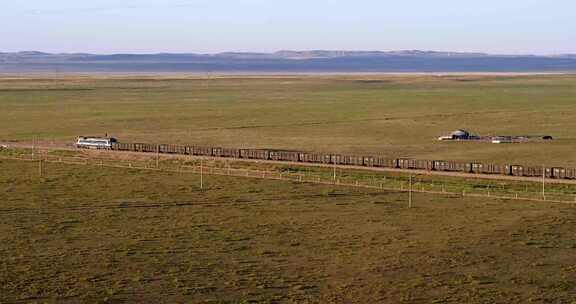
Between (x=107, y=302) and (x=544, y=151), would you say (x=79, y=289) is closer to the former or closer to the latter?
(x=107, y=302)

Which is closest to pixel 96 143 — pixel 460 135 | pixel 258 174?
pixel 258 174

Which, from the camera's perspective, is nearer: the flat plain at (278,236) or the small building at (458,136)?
the flat plain at (278,236)

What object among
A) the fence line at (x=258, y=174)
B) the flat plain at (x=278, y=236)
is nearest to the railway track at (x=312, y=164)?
the flat plain at (x=278, y=236)

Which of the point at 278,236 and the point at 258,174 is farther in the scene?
the point at 258,174

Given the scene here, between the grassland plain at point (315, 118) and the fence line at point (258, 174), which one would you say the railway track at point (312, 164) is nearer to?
the fence line at point (258, 174)

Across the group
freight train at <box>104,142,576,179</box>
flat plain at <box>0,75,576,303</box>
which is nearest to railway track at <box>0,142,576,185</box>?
freight train at <box>104,142,576,179</box>

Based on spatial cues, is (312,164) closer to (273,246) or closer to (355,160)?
(355,160)
